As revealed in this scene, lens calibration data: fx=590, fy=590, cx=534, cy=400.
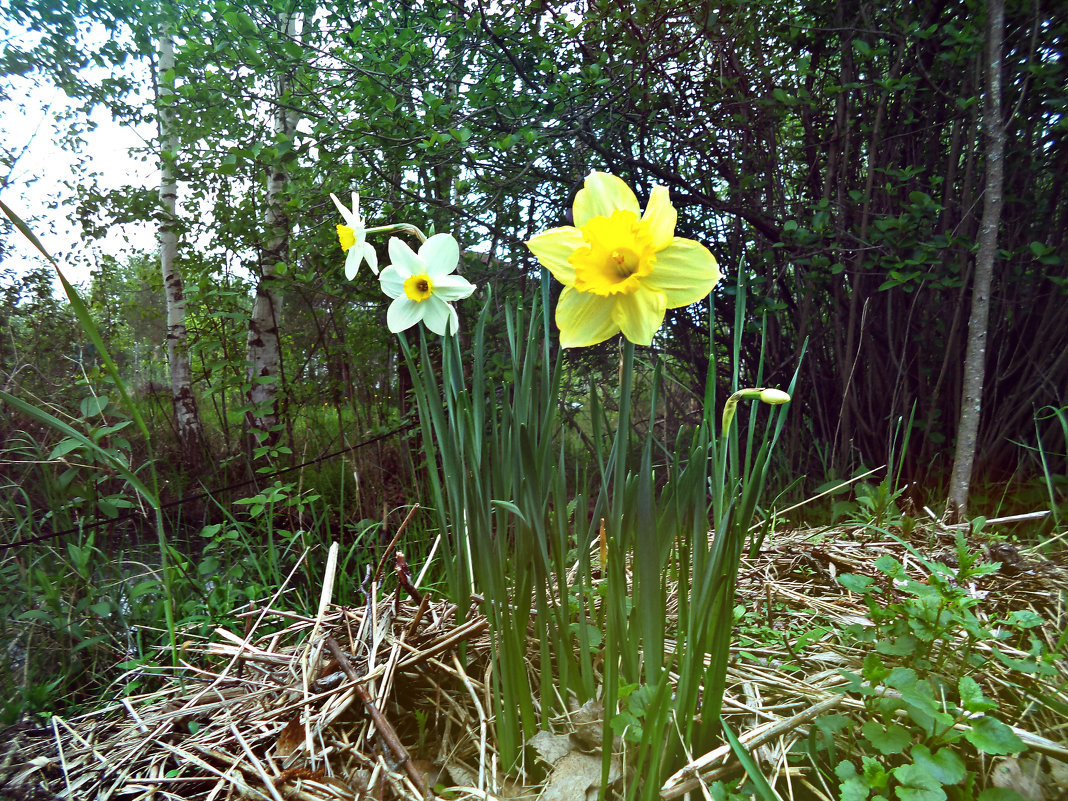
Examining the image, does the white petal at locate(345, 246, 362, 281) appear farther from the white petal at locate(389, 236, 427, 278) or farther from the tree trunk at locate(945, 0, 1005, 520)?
the tree trunk at locate(945, 0, 1005, 520)

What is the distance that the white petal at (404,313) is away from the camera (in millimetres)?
1147

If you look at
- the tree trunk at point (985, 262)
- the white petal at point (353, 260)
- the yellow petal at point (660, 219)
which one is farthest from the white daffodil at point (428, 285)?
the tree trunk at point (985, 262)

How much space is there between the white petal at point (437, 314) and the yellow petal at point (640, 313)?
451 mm

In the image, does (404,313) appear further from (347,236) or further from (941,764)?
(941,764)

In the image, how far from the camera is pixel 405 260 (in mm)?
1166

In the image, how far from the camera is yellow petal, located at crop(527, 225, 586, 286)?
2.61 feet

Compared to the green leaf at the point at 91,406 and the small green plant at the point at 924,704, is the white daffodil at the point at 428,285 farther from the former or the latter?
the green leaf at the point at 91,406

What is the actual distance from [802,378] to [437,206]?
1.96 meters

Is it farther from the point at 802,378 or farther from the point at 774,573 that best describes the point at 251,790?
the point at 802,378

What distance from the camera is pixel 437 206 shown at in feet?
9.20

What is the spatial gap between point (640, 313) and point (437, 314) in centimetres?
51

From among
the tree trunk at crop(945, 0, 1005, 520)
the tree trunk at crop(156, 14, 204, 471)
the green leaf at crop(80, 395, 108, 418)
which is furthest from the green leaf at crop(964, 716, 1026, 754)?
the tree trunk at crop(156, 14, 204, 471)

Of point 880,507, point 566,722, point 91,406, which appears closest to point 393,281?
point 566,722

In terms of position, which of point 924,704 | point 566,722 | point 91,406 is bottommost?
point 566,722
